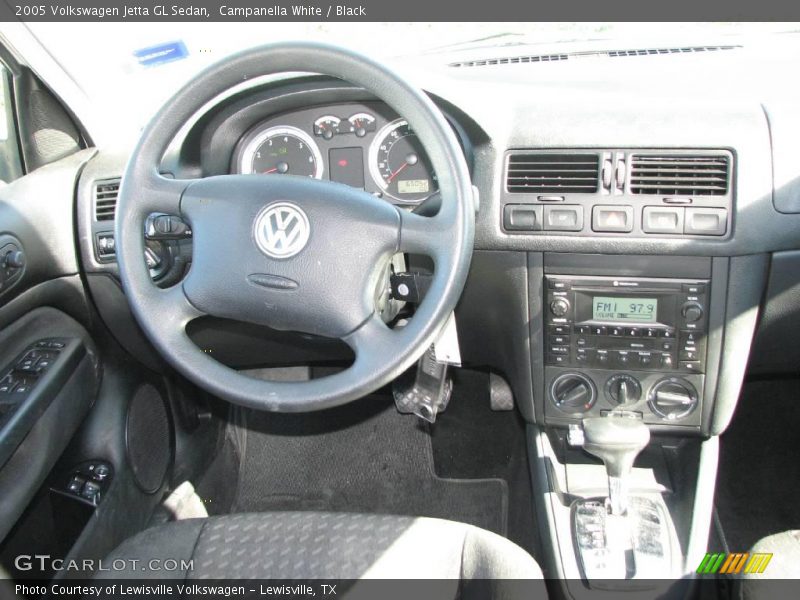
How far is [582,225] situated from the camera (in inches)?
59.7

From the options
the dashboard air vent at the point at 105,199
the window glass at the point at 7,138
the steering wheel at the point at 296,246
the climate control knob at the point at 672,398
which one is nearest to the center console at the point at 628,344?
the climate control knob at the point at 672,398

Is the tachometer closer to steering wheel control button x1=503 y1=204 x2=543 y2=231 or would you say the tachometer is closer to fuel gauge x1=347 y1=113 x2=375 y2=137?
fuel gauge x1=347 y1=113 x2=375 y2=137

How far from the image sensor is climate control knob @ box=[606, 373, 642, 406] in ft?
5.35

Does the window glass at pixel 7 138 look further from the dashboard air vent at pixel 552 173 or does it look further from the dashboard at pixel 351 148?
the dashboard air vent at pixel 552 173

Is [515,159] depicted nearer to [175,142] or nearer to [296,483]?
[175,142]

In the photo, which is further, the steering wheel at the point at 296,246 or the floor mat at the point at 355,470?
the floor mat at the point at 355,470

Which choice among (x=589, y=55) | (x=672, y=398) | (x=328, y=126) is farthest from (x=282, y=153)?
(x=672, y=398)

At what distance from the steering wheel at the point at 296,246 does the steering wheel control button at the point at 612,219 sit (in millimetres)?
456

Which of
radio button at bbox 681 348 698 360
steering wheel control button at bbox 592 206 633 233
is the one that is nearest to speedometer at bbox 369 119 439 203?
steering wheel control button at bbox 592 206 633 233

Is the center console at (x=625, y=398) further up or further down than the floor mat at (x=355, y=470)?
further up

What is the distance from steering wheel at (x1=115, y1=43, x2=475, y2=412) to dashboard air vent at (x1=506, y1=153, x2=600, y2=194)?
1.32ft

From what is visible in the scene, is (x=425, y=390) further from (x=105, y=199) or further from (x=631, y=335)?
(x=105, y=199)

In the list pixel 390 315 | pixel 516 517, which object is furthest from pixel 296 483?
pixel 390 315

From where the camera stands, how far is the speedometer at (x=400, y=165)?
1.59 m
